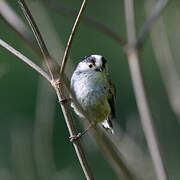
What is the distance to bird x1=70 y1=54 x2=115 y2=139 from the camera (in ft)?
10.2

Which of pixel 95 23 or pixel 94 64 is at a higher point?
pixel 95 23

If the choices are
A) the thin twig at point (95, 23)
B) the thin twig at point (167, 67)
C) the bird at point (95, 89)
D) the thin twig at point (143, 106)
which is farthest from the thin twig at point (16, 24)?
the thin twig at point (167, 67)

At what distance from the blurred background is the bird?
147 millimetres

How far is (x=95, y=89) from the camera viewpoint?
3.12m

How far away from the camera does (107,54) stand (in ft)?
22.4

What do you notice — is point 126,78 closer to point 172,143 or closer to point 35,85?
point 35,85

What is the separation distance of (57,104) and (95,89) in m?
2.55

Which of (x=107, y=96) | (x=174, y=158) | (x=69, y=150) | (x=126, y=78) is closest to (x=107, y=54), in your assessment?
(x=126, y=78)

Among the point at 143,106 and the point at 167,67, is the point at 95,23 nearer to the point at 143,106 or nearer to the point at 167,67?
the point at 143,106

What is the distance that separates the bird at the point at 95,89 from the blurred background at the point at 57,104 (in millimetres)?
147

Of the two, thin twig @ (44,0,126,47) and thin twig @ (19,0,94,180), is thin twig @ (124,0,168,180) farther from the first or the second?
thin twig @ (19,0,94,180)

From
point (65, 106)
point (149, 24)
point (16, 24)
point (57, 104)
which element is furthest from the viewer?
point (57, 104)

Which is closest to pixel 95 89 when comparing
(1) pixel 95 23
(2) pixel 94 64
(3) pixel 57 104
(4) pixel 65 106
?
(2) pixel 94 64

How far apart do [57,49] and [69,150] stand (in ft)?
7.40
